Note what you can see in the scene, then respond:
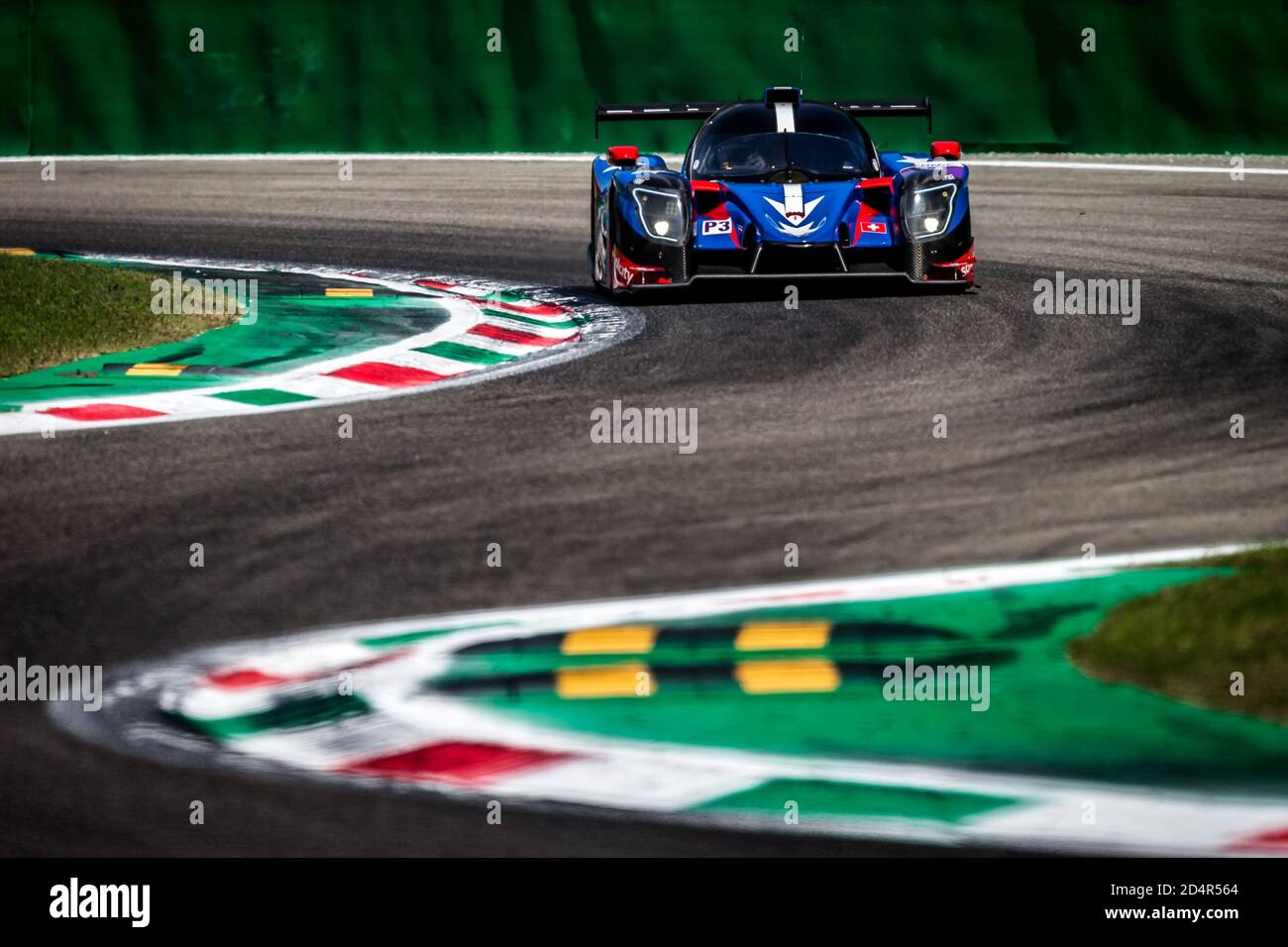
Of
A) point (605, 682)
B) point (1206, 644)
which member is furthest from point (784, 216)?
point (605, 682)

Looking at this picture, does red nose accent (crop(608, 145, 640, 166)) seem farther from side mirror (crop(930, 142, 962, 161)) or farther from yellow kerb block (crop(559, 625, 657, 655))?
yellow kerb block (crop(559, 625, 657, 655))

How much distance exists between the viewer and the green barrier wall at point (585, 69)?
17.8 m

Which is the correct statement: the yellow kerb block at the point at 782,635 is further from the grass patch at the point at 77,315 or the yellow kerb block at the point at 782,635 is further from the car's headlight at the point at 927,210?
the car's headlight at the point at 927,210

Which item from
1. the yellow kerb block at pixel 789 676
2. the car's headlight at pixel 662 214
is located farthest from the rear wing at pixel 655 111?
the yellow kerb block at pixel 789 676

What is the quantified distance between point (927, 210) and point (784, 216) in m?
0.76

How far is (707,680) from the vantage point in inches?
185

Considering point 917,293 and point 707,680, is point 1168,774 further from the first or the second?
point 917,293

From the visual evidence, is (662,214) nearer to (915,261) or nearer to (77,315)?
(915,261)

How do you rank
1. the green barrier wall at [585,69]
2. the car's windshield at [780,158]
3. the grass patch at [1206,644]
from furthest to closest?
the green barrier wall at [585,69], the car's windshield at [780,158], the grass patch at [1206,644]

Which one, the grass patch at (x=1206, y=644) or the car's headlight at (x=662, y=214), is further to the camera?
the car's headlight at (x=662, y=214)

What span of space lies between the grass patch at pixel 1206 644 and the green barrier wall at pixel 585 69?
1337 cm

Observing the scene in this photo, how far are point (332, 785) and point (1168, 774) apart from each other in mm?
1693

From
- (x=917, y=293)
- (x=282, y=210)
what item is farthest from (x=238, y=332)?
(x=282, y=210)

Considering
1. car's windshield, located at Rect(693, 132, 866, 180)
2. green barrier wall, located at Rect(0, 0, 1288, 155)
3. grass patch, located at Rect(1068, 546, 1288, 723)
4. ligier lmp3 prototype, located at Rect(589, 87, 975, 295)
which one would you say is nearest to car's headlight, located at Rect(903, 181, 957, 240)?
ligier lmp3 prototype, located at Rect(589, 87, 975, 295)
